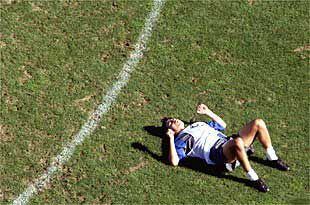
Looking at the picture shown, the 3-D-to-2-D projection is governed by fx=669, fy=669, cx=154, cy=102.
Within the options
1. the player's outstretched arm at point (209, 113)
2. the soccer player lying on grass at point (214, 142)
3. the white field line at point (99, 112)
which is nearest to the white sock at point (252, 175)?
the soccer player lying on grass at point (214, 142)

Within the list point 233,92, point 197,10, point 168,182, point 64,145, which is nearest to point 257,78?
point 233,92

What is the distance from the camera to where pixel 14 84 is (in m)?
13.5

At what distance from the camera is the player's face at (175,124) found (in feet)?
42.3

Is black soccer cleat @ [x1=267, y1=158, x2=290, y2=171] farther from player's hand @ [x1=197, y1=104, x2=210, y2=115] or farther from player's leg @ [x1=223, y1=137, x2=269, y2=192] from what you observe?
player's hand @ [x1=197, y1=104, x2=210, y2=115]

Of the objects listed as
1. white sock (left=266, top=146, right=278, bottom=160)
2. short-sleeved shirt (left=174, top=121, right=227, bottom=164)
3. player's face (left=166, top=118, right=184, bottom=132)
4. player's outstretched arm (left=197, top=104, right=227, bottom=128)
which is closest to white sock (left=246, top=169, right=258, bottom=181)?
white sock (left=266, top=146, right=278, bottom=160)

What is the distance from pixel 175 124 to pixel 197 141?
538 mm

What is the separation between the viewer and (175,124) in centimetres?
1289

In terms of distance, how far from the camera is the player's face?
42.3 ft

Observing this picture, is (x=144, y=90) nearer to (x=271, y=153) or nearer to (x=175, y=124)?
(x=175, y=124)

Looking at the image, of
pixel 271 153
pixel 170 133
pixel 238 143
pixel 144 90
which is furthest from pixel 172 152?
pixel 271 153

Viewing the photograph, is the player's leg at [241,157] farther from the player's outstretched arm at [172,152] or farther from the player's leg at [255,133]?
the player's outstretched arm at [172,152]

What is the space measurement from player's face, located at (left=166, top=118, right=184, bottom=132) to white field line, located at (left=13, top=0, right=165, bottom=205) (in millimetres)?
1321

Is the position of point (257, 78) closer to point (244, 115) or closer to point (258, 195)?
point (244, 115)

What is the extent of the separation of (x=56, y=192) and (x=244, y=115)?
A: 3988 millimetres
